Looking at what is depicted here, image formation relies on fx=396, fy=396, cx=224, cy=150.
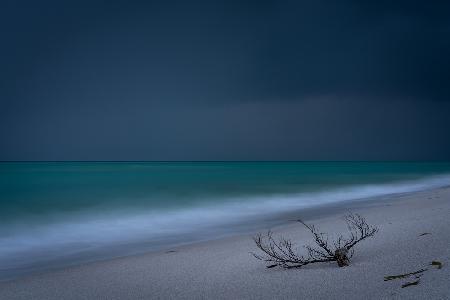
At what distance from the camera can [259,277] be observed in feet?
11.8

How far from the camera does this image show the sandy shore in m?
2.96

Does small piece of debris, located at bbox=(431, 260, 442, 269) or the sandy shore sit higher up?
small piece of debris, located at bbox=(431, 260, 442, 269)

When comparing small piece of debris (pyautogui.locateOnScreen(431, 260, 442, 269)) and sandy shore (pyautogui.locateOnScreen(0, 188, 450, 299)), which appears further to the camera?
small piece of debris (pyautogui.locateOnScreen(431, 260, 442, 269))

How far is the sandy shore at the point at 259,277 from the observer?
2955 mm

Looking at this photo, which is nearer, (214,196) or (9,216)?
(9,216)

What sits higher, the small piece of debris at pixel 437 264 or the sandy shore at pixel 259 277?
the small piece of debris at pixel 437 264

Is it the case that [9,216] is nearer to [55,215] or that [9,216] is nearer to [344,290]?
[55,215]

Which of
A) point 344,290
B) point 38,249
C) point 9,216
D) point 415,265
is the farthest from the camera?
point 9,216

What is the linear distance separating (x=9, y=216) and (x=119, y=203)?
4.40 meters

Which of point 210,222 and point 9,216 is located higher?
point 9,216

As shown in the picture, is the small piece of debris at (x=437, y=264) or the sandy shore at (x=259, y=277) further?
the small piece of debris at (x=437, y=264)

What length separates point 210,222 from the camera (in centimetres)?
1107

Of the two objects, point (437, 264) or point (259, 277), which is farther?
point (259, 277)

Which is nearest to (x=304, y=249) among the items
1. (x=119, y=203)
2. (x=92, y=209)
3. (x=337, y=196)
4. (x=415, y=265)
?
(x=415, y=265)
